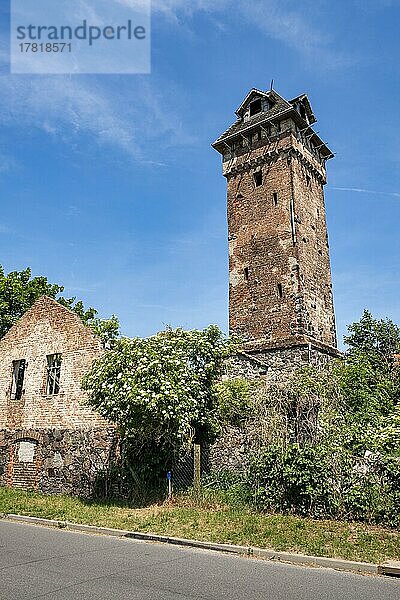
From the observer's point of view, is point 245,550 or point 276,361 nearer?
point 245,550

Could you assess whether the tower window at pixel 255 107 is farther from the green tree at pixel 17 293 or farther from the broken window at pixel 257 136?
the green tree at pixel 17 293

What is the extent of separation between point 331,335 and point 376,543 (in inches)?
573

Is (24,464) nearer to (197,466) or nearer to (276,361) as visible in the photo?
(197,466)

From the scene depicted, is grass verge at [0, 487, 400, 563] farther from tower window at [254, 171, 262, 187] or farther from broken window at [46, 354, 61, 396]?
tower window at [254, 171, 262, 187]

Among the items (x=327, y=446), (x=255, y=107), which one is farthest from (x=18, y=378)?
(x=255, y=107)

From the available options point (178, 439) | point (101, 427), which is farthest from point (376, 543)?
point (101, 427)

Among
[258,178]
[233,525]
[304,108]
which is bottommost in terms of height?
[233,525]

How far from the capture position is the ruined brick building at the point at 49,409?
16141 mm

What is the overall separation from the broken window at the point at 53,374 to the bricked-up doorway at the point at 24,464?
6.15 ft

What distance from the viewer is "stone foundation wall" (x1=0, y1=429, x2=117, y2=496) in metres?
15.7

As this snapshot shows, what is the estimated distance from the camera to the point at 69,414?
56.7 ft

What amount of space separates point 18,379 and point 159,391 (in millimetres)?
9092

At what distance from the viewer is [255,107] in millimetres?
25438

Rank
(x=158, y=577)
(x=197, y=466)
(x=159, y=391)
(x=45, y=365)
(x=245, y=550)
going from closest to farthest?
(x=158, y=577), (x=245, y=550), (x=159, y=391), (x=197, y=466), (x=45, y=365)
